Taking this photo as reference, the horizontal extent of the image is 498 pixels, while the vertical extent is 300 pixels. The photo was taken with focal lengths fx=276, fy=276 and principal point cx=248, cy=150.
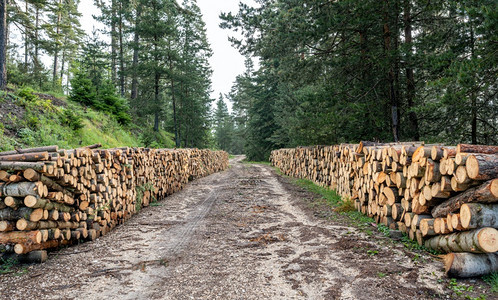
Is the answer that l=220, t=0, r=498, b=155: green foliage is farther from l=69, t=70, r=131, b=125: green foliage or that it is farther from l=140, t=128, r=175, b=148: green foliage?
l=69, t=70, r=131, b=125: green foliage

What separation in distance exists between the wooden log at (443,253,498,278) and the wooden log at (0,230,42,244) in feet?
18.3

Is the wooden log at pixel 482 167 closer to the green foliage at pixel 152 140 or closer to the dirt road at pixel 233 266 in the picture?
the dirt road at pixel 233 266

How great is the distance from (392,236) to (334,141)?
9872 mm

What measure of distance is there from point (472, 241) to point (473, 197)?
543 millimetres

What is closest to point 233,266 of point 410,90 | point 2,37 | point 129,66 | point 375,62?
point 375,62

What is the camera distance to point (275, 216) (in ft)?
22.4

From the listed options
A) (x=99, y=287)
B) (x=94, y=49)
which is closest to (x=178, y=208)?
(x=99, y=287)

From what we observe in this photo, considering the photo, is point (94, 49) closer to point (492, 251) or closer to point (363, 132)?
point (363, 132)

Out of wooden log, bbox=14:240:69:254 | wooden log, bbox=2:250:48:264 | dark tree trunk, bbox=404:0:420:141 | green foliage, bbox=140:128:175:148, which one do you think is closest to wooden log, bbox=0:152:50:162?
wooden log, bbox=14:240:69:254

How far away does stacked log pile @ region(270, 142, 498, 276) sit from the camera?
3.25 m

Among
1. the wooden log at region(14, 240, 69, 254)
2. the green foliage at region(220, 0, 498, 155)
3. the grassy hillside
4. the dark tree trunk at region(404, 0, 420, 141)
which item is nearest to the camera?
the wooden log at region(14, 240, 69, 254)

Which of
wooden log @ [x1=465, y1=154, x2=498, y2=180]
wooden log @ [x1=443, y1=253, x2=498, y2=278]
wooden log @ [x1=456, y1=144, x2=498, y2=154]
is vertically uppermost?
wooden log @ [x1=456, y1=144, x2=498, y2=154]

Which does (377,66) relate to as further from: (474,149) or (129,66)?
(129,66)

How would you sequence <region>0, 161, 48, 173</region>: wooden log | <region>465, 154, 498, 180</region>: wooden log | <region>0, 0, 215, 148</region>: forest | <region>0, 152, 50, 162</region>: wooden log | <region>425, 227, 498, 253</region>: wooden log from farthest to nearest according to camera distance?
<region>0, 0, 215, 148</region>: forest → <region>0, 152, 50, 162</region>: wooden log → <region>0, 161, 48, 173</region>: wooden log → <region>465, 154, 498, 180</region>: wooden log → <region>425, 227, 498, 253</region>: wooden log
